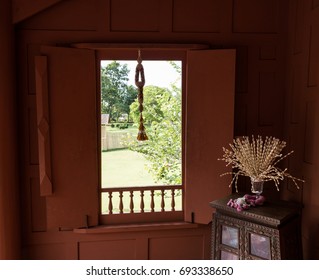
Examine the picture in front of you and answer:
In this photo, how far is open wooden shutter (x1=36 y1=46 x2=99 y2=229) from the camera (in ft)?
9.57

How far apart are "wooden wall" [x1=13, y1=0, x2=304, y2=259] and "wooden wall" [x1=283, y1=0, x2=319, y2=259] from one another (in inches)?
2.7

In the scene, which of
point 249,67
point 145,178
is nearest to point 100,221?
point 145,178

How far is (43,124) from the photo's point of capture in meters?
2.92

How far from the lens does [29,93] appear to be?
2969 millimetres

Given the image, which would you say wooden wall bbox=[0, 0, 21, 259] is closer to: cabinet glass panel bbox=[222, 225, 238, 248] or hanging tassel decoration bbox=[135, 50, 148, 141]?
hanging tassel decoration bbox=[135, 50, 148, 141]

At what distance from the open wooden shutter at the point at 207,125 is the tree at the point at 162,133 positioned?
0.17 metres

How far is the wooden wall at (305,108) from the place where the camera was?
106 inches

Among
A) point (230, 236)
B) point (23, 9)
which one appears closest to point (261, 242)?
point (230, 236)

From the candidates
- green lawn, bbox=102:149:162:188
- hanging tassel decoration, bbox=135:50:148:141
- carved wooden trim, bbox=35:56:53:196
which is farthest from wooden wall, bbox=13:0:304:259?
green lawn, bbox=102:149:162:188

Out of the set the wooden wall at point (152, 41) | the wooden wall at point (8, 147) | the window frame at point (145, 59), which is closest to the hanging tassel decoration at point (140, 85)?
the window frame at point (145, 59)

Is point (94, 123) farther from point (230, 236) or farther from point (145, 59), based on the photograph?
point (230, 236)

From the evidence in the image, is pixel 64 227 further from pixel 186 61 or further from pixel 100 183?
pixel 186 61

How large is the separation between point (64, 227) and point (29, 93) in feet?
4.18

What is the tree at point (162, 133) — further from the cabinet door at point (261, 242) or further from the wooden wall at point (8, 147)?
the wooden wall at point (8, 147)
